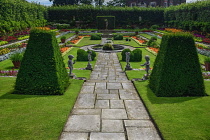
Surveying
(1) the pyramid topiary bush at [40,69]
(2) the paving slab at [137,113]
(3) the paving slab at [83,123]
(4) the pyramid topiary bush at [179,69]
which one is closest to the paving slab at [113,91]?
(4) the pyramid topiary bush at [179,69]

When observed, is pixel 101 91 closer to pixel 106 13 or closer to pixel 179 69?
pixel 179 69

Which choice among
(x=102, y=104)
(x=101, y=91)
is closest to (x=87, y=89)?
(x=101, y=91)

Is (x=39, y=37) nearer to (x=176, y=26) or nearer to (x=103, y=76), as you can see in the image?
(x=103, y=76)

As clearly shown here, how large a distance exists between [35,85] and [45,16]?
134 ft

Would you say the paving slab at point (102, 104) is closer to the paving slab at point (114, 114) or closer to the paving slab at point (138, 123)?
the paving slab at point (114, 114)

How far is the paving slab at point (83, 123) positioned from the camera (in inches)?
201

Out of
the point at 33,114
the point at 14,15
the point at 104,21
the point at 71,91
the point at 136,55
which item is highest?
the point at 104,21

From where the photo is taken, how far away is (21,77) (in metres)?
7.25

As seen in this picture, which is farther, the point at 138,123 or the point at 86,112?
the point at 86,112

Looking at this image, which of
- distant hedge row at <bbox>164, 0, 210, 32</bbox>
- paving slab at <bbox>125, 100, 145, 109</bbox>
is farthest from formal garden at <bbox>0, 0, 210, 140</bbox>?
distant hedge row at <bbox>164, 0, 210, 32</bbox>

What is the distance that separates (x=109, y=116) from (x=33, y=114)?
2.14 meters

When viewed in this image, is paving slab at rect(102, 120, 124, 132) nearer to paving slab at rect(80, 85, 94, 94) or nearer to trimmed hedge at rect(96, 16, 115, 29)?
paving slab at rect(80, 85, 94, 94)

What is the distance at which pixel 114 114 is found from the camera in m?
5.97

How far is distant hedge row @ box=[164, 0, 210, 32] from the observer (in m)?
27.1
